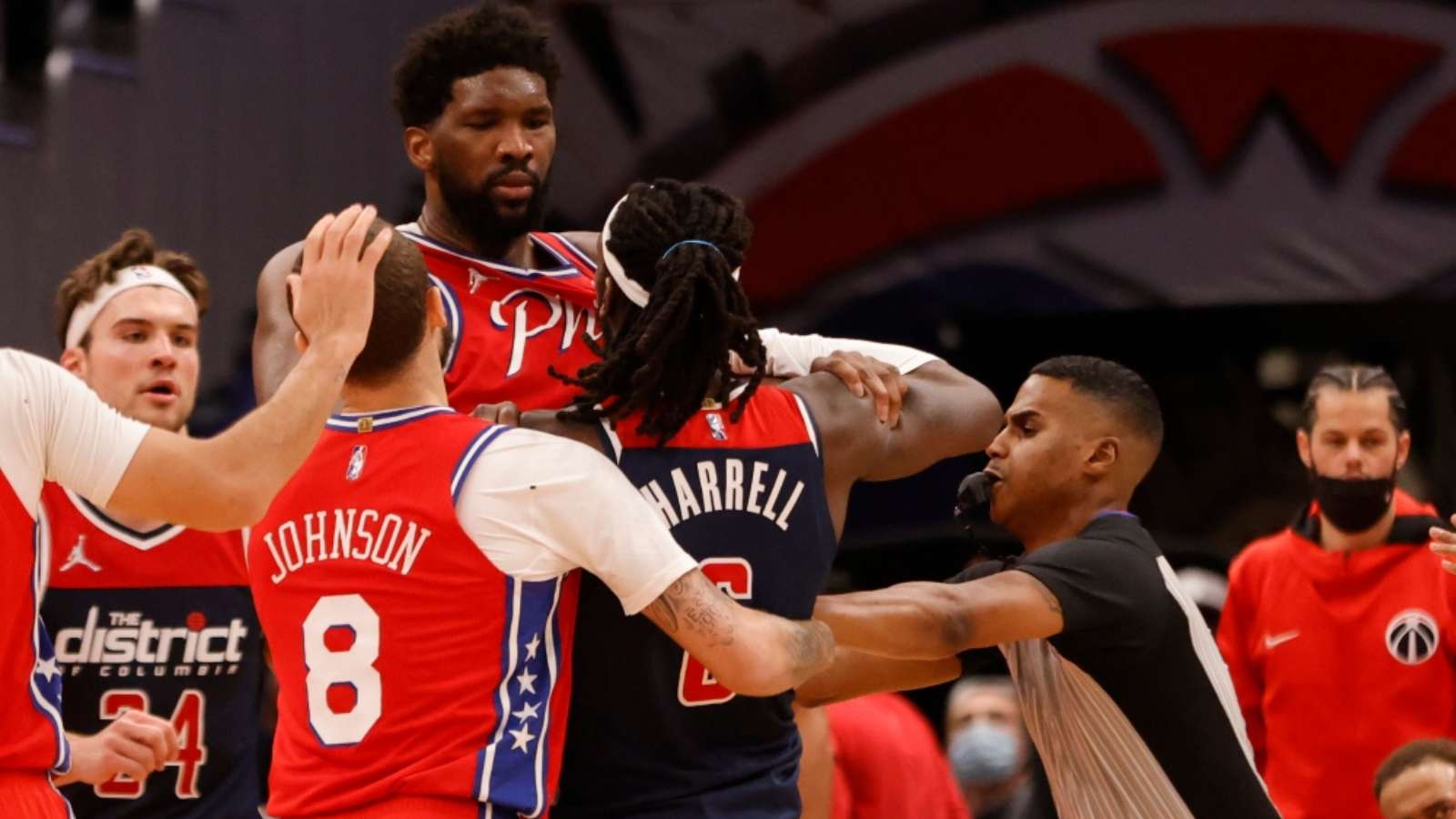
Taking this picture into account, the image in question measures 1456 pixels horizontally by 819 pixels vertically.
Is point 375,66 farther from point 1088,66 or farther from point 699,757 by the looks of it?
point 699,757

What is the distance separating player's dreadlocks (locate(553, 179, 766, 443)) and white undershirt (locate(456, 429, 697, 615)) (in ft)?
0.94

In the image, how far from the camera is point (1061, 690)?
4047 mm

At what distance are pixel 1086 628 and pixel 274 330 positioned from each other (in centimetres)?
167

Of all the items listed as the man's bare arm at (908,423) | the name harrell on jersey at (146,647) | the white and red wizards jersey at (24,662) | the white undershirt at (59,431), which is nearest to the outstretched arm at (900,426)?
the man's bare arm at (908,423)

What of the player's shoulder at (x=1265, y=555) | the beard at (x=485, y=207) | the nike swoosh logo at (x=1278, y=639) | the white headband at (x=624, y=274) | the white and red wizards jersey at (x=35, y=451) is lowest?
the nike swoosh logo at (x=1278, y=639)

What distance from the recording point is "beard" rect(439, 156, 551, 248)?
4160 mm

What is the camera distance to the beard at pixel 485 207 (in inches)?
164

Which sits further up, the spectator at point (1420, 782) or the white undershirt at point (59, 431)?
the white undershirt at point (59, 431)

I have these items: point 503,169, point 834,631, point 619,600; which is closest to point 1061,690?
point 834,631

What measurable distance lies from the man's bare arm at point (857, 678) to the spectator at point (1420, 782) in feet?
6.36

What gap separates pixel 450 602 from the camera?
3168 millimetres

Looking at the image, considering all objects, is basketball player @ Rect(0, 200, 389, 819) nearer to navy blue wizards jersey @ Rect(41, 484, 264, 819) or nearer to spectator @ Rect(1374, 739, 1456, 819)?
navy blue wizards jersey @ Rect(41, 484, 264, 819)

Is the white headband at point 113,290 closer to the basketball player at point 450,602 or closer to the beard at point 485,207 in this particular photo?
the beard at point 485,207

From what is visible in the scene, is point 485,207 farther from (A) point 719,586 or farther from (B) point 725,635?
(B) point 725,635
